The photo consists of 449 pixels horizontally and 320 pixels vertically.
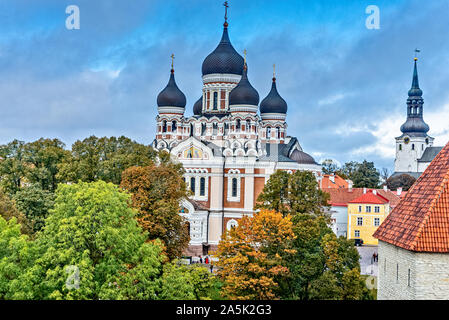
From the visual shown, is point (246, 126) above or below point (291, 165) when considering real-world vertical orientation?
above

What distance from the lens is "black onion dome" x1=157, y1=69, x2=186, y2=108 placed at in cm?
5997

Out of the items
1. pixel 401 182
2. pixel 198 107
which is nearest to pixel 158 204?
pixel 198 107

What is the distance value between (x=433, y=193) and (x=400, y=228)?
1524 mm

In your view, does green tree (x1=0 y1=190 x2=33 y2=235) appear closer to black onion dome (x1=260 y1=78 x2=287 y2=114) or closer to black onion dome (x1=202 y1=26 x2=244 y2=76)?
black onion dome (x1=202 y1=26 x2=244 y2=76)

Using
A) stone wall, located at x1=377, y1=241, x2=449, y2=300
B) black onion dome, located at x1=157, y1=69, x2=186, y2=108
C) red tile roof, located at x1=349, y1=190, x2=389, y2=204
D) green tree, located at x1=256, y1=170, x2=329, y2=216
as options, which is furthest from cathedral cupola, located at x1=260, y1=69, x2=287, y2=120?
stone wall, located at x1=377, y1=241, x2=449, y2=300

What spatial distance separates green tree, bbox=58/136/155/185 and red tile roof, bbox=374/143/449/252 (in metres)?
24.1

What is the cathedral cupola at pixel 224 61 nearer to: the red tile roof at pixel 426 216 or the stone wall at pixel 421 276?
the red tile roof at pixel 426 216

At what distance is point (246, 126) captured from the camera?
5362cm

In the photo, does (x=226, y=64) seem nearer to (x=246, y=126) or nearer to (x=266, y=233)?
(x=246, y=126)

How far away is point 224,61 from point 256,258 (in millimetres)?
35586

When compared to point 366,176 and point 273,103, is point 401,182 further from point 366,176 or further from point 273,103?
point 273,103

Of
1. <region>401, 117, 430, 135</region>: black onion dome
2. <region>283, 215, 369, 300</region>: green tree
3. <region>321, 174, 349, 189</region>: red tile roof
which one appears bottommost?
<region>283, 215, 369, 300</region>: green tree
